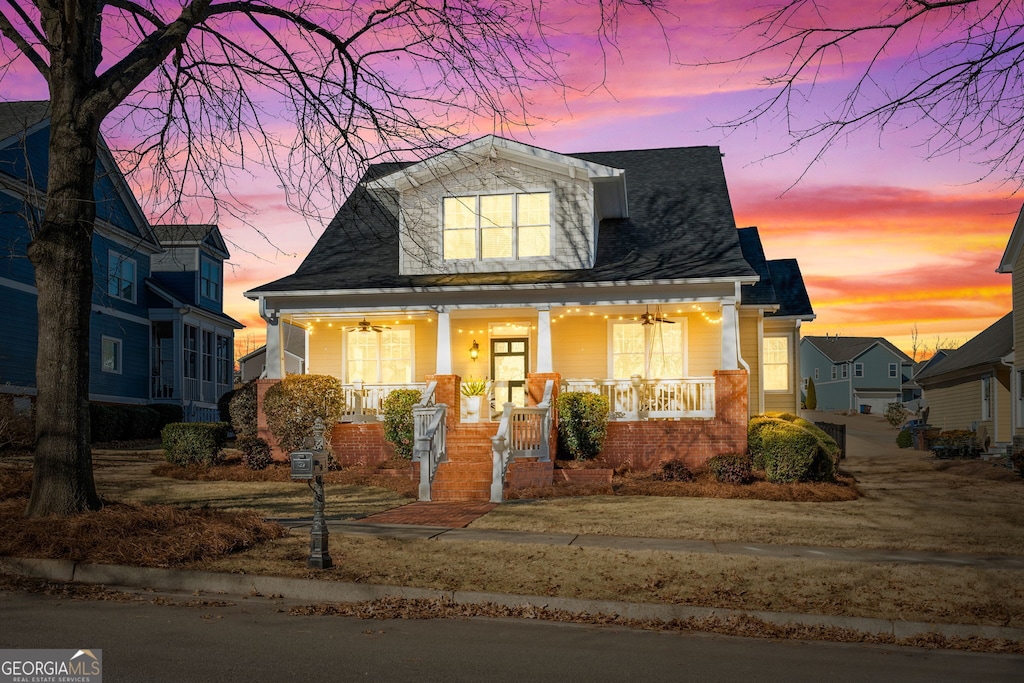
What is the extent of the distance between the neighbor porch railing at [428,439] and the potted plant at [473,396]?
1985mm

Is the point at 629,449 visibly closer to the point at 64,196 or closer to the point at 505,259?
the point at 505,259

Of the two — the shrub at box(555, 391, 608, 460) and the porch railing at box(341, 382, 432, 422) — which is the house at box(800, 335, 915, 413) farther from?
the shrub at box(555, 391, 608, 460)

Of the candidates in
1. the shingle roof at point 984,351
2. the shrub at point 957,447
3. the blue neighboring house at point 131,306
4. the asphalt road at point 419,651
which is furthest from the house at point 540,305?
the shingle roof at point 984,351

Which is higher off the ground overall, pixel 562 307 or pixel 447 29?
pixel 447 29

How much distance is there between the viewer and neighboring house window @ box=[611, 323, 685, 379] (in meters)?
22.8

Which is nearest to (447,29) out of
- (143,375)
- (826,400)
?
(143,375)

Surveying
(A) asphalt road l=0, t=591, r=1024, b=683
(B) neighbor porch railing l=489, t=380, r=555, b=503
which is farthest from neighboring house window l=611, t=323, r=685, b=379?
(A) asphalt road l=0, t=591, r=1024, b=683

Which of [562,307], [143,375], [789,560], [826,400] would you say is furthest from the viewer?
[826,400]

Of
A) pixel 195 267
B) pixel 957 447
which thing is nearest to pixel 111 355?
pixel 195 267

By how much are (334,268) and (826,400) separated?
69526mm

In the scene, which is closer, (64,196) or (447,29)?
(64,196)

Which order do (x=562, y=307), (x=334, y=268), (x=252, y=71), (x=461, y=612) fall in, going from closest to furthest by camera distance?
(x=461, y=612) → (x=252, y=71) → (x=562, y=307) → (x=334, y=268)

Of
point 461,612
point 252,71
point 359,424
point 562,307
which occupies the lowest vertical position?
point 461,612

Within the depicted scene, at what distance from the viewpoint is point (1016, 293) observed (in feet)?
96.6
